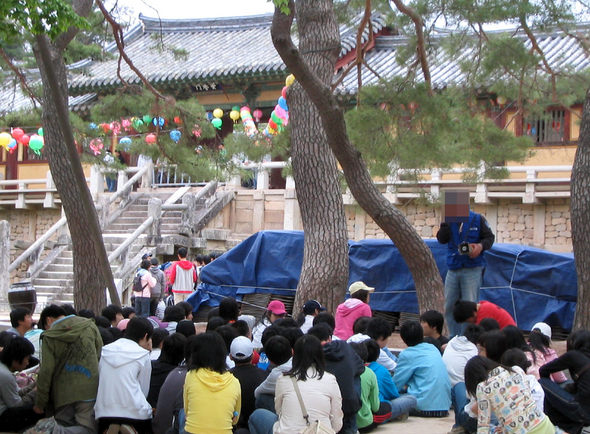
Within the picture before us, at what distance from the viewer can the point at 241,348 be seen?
20.4 ft

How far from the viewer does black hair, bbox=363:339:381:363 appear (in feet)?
22.7

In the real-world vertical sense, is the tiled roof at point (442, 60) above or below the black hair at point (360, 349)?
above

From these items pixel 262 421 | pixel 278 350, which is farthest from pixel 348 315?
pixel 262 421

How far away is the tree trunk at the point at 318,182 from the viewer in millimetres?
9969

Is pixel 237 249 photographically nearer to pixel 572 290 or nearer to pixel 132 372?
pixel 572 290

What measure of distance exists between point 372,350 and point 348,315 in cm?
205

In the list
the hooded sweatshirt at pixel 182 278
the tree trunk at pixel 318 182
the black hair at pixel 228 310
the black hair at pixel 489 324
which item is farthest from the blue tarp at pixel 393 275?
the black hair at pixel 228 310

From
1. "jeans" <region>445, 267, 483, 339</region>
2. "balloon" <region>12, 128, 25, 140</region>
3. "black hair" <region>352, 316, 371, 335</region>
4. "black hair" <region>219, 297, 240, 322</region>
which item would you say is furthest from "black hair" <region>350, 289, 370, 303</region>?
"balloon" <region>12, 128, 25, 140</region>

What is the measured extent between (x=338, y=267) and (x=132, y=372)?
4285mm

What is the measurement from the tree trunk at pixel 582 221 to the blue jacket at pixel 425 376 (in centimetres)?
216

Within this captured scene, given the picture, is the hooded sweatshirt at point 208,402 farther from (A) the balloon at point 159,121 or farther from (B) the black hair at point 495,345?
(A) the balloon at point 159,121

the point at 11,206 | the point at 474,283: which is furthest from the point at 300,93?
the point at 11,206

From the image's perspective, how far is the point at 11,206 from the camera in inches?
942

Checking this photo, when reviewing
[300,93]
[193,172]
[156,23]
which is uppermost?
[156,23]
